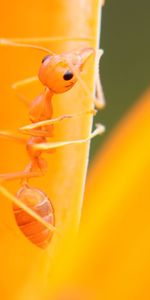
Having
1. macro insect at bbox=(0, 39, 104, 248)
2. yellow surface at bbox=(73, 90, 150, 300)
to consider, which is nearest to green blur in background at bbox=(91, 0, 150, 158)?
macro insect at bbox=(0, 39, 104, 248)

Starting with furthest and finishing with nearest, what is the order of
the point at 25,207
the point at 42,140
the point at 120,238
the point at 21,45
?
the point at 42,140 < the point at 25,207 < the point at 21,45 < the point at 120,238

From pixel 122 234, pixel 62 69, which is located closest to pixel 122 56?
pixel 62 69

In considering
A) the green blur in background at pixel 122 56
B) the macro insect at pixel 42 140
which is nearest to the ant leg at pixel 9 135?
the macro insect at pixel 42 140

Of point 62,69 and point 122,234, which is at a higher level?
point 62,69

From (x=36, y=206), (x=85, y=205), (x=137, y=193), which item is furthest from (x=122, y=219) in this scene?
(x=36, y=206)

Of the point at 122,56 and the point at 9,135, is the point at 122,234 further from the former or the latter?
the point at 122,56

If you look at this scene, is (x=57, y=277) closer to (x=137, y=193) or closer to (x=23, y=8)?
(x=137, y=193)

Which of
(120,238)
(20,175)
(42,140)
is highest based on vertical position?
(42,140)
